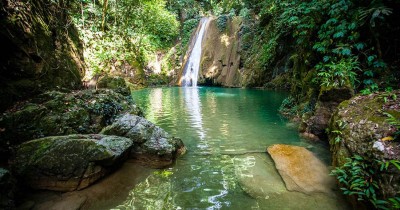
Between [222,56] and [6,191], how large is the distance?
2087 cm

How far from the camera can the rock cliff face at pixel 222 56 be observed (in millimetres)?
21250

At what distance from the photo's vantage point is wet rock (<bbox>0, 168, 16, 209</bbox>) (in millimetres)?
2668

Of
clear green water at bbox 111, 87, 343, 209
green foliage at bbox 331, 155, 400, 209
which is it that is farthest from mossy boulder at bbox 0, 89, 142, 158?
green foliage at bbox 331, 155, 400, 209

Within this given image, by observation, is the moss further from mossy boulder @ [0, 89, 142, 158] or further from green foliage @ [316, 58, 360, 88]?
green foliage @ [316, 58, 360, 88]

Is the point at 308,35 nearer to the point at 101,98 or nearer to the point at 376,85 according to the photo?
the point at 376,85

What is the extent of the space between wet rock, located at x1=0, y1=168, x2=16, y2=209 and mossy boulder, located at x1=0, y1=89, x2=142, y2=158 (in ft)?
4.17

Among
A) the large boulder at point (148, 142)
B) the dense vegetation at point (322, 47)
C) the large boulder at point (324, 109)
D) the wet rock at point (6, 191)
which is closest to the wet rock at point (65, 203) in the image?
the wet rock at point (6, 191)

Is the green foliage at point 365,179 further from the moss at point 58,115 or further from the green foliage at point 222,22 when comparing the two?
the green foliage at point 222,22

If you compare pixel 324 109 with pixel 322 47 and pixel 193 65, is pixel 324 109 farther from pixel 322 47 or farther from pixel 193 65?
pixel 193 65

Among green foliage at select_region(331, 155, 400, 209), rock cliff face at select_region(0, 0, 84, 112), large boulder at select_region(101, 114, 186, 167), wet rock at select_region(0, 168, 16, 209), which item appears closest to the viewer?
green foliage at select_region(331, 155, 400, 209)

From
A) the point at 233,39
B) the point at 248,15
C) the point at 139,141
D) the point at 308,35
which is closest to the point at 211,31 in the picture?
the point at 233,39

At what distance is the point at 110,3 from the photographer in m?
14.0

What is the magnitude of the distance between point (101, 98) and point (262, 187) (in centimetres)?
461

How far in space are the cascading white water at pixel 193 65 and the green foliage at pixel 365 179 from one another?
21179 mm
